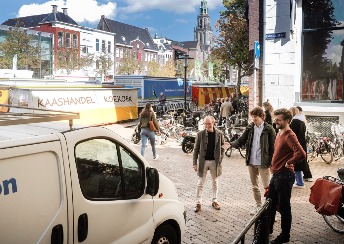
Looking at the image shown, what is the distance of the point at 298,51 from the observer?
1386cm

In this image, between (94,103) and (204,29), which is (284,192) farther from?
(204,29)

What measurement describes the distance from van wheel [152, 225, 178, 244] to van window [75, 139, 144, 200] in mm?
557

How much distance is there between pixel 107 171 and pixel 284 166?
264 cm

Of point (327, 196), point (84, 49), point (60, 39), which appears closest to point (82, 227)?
point (327, 196)

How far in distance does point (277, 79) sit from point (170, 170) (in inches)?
236

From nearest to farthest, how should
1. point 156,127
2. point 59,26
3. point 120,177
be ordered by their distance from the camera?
point 120,177 < point 156,127 < point 59,26

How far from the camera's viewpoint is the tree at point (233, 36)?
88.0 ft

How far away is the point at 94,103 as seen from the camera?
21.7 meters

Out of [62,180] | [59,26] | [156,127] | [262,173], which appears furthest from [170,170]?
[59,26]

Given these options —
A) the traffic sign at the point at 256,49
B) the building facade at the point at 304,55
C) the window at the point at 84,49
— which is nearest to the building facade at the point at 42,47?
the window at the point at 84,49

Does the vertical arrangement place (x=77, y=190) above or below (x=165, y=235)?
above

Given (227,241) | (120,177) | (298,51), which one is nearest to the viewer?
(120,177)

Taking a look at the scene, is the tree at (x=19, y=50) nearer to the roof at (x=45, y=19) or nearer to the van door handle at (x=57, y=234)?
the roof at (x=45, y=19)

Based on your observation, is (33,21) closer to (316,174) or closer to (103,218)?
(316,174)
